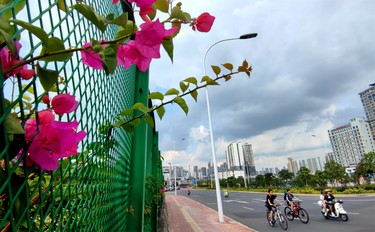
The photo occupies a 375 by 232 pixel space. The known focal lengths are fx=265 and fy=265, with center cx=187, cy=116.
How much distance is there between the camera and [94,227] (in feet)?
2.91

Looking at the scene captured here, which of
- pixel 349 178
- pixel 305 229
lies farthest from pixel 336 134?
pixel 305 229

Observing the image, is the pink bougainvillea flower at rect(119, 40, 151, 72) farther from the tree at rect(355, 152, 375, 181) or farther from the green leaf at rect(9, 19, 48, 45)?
the tree at rect(355, 152, 375, 181)

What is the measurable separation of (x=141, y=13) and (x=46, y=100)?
246 millimetres

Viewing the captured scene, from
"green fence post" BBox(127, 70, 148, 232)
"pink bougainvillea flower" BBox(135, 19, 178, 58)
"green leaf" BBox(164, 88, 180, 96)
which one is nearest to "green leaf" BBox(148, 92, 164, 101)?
"green leaf" BBox(164, 88, 180, 96)

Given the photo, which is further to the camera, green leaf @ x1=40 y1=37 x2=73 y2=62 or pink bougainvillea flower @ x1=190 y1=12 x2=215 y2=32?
pink bougainvillea flower @ x1=190 y1=12 x2=215 y2=32

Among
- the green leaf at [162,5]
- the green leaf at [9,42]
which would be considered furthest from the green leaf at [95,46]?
the green leaf at [162,5]

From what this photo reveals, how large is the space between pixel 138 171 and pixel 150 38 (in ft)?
4.99

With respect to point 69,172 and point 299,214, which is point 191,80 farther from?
point 299,214

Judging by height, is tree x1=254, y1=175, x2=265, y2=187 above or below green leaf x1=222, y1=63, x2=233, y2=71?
above

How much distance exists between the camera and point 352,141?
5975cm

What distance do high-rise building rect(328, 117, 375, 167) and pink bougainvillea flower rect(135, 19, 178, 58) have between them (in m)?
63.1

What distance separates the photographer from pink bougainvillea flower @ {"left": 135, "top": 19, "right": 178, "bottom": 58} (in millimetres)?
436

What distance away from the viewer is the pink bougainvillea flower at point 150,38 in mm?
436

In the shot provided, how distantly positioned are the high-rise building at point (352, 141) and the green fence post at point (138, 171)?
6201 cm
